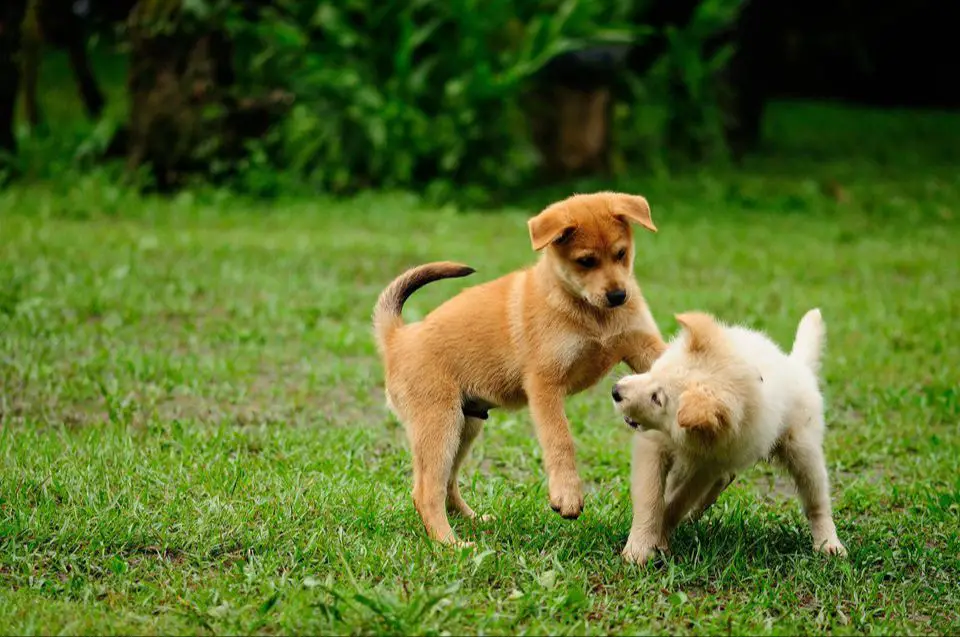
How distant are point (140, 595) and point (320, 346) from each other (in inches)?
148

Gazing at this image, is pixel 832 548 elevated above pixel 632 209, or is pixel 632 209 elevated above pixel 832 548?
pixel 632 209

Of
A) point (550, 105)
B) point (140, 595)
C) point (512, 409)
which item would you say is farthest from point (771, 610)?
point (550, 105)

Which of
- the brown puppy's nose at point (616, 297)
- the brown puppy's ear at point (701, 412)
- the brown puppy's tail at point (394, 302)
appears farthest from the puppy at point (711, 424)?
A: the brown puppy's tail at point (394, 302)

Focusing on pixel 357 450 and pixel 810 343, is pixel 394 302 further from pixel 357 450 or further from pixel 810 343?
pixel 810 343

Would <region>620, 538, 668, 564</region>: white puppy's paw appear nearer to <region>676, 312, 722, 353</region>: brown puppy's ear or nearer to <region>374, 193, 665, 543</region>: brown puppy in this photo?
<region>374, 193, 665, 543</region>: brown puppy

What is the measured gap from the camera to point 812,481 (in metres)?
4.27

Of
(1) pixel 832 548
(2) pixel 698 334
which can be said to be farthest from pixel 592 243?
(1) pixel 832 548

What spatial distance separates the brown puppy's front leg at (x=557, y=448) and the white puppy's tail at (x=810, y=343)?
1.05m

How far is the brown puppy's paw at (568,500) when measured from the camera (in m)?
3.98

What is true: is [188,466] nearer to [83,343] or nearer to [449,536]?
[449,536]

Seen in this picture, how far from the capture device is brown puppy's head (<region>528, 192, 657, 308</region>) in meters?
4.19

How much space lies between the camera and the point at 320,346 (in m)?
7.29

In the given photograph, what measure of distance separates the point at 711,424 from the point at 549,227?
1.00 m

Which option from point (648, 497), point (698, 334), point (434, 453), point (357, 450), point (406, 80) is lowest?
point (357, 450)
